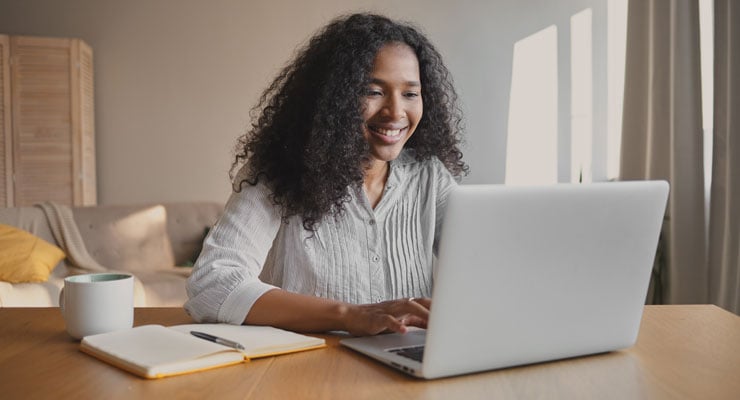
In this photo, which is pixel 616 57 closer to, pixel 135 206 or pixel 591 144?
pixel 591 144

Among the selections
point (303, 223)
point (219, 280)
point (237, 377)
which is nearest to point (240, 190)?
point (303, 223)

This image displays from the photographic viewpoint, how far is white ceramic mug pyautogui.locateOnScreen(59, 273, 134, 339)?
112cm

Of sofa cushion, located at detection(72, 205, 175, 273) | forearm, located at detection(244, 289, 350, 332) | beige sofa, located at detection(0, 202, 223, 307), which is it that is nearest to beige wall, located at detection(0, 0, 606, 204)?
beige sofa, located at detection(0, 202, 223, 307)

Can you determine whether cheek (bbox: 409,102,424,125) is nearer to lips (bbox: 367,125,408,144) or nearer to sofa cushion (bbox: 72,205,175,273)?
lips (bbox: 367,125,408,144)

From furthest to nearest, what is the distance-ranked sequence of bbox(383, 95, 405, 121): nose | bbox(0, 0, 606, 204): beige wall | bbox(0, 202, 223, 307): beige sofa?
1. bbox(0, 0, 606, 204): beige wall
2. bbox(0, 202, 223, 307): beige sofa
3. bbox(383, 95, 405, 121): nose

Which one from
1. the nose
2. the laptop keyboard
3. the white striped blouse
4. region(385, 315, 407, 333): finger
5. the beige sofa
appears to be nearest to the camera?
the laptop keyboard

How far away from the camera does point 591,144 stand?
4.94 m

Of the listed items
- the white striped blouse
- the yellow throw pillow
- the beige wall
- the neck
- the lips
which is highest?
the beige wall

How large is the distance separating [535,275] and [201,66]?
474cm

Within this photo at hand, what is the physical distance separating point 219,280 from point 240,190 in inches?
9.6

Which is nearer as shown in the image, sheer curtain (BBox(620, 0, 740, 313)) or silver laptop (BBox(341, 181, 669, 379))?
silver laptop (BBox(341, 181, 669, 379))

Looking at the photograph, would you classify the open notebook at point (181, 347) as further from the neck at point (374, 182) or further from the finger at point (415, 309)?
the neck at point (374, 182)

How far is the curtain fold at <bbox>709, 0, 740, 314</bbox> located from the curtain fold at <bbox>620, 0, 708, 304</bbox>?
0.18 m

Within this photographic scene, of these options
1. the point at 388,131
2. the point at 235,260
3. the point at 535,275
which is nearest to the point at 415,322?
the point at 535,275
